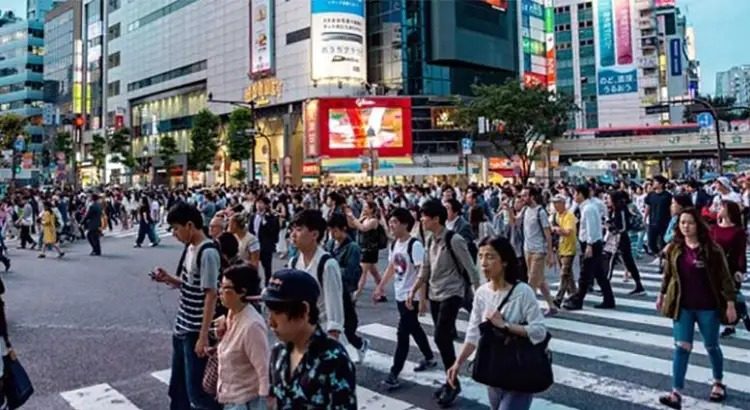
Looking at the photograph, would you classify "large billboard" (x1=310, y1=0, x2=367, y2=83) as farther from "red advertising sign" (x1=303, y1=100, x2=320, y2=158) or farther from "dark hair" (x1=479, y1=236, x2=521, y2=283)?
"dark hair" (x1=479, y1=236, x2=521, y2=283)

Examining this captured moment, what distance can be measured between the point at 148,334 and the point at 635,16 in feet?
280

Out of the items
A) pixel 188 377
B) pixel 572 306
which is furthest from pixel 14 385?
pixel 572 306

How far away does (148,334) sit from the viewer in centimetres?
802

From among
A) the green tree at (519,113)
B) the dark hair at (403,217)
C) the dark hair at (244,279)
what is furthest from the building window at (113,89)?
the dark hair at (244,279)

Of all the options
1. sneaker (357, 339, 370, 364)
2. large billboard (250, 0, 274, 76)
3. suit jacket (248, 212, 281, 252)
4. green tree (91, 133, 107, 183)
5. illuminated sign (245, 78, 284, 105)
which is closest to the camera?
sneaker (357, 339, 370, 364)

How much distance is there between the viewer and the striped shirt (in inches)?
166

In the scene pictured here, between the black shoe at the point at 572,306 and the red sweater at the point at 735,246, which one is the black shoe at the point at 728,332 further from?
the black shoe at the point at 572,306

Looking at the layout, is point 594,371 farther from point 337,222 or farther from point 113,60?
point 113,60

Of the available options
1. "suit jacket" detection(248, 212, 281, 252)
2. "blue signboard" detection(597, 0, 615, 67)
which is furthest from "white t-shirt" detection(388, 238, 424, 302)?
"blue signboard" detection(597, 0, 615, 67)

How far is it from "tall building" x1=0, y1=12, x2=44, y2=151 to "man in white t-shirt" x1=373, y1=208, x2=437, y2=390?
10966 cm

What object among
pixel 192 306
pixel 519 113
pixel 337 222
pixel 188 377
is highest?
pixel 519 113

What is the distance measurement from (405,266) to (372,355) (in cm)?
142

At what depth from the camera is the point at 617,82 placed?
82000mm

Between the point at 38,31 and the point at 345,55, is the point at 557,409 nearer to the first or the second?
the point at 345,55
